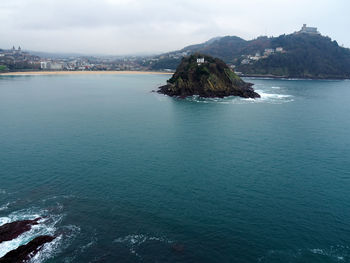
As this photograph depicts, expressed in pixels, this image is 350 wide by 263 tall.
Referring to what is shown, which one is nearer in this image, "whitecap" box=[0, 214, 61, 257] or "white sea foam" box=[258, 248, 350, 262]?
"white sea foam" box=[258, 248, 350, 262]

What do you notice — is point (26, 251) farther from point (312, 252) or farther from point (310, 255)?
point (312, 252)

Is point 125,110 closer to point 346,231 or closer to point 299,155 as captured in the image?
point 299,155

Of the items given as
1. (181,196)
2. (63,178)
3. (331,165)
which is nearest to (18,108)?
(63,178)

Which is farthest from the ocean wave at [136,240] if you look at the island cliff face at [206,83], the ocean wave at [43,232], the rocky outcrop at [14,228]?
the island cliff face at [206,83]

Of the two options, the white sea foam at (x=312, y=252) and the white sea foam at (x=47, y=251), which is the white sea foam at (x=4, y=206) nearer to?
the white sea foam at (x=47, y=251)

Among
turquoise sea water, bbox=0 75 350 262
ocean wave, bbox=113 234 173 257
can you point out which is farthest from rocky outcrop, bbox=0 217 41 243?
ocean wave, bbox=113 234 173 257

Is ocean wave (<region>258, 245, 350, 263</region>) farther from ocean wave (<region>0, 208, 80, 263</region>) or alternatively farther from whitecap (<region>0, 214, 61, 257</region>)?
whitecap (<region>0, 214, 61, 257</region>)

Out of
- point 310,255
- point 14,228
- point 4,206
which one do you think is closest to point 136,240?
point 14,228
